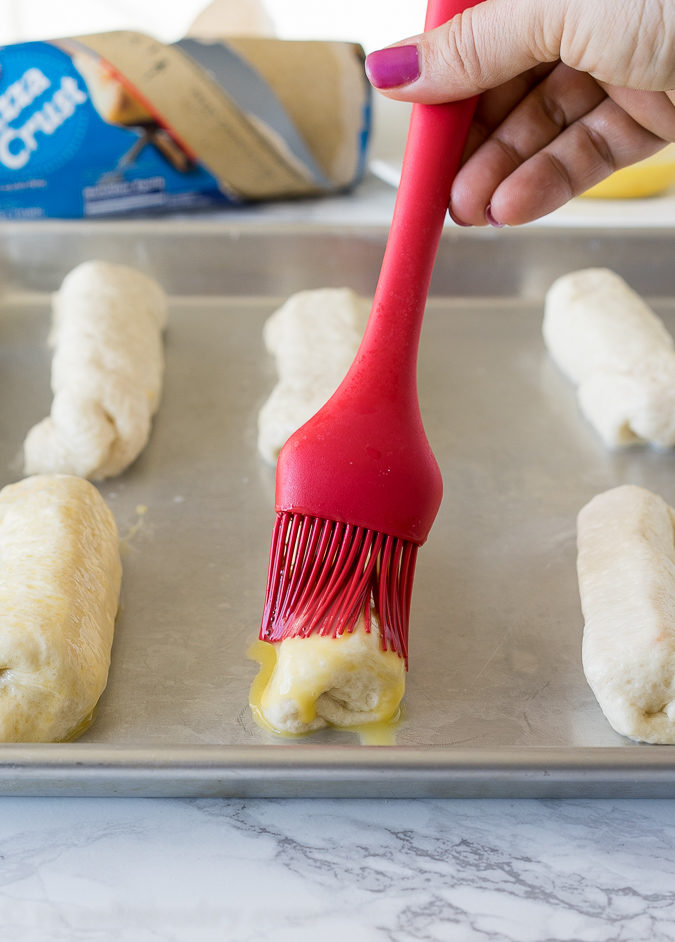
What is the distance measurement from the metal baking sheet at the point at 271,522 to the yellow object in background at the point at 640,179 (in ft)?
1.13

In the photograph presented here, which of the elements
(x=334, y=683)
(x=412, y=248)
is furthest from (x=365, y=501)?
(x=412, y=248)

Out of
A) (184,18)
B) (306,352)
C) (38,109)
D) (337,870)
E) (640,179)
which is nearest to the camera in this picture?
(337,870)

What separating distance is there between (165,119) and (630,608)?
1.46 m

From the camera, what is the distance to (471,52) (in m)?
1.03

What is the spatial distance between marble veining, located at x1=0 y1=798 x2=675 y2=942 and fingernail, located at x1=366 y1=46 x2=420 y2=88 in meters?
0.76

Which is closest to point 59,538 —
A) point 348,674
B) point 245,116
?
point 348,674

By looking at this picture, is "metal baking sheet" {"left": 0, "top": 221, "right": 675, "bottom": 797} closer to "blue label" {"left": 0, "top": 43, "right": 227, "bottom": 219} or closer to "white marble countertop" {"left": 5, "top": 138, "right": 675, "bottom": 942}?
"white marble countertop" {"left": 5, "top": 138, "right": 675, "bottom": 942}

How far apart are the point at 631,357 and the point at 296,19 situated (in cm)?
224

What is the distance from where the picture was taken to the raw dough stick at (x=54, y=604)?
0.98 metres

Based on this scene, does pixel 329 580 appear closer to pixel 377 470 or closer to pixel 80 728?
pixel 377 470

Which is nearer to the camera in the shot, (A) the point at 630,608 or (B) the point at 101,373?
(A) the point at 630,608

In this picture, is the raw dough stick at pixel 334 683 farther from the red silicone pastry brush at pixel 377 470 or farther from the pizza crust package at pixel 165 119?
the pizza crust package at pixel 165 119

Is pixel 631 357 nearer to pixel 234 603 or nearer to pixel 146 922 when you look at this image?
pixel 234 603

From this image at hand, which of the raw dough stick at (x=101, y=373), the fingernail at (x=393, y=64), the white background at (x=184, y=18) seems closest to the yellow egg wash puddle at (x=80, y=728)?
the raw dough stick at (x=101, y=373)
